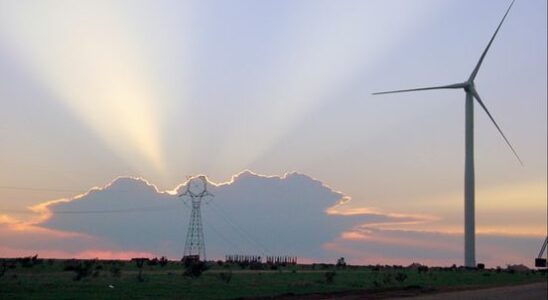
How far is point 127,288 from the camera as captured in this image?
59750 millimetres

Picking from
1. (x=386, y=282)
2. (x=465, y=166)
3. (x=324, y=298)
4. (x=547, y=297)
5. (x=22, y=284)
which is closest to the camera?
(x=324, y=298)

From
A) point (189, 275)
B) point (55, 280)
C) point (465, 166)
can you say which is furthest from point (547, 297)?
point (465, 166)

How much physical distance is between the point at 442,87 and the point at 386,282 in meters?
56.1

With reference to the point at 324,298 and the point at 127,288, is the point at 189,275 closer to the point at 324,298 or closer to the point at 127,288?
the point at 127,288

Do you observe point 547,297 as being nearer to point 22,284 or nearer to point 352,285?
point 352,285

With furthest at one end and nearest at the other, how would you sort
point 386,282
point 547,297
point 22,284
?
point 386,282
point 547,297
point 22,284

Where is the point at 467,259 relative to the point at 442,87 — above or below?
below

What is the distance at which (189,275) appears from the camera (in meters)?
76.2

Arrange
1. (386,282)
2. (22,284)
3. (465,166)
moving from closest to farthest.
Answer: (22,284), (386,282), (465,166)

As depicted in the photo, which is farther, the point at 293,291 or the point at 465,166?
the point at 465,166

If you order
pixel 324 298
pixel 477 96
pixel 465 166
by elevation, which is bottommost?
pixel 324 298

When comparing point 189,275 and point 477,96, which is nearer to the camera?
point 189,275

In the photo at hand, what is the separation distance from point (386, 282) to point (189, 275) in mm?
20429

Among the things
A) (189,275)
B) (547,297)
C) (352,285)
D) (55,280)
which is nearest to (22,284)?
(55,280)
